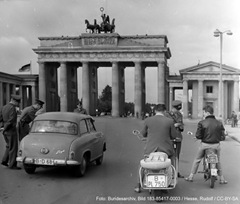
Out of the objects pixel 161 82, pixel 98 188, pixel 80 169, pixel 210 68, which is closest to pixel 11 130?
pixel 80 169

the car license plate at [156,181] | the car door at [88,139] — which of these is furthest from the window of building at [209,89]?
the car license plate at [156,181]

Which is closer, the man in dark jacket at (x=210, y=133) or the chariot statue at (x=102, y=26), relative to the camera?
the man in dark jacket at (x=210, y=133)

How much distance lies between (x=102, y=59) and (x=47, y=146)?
57.9m

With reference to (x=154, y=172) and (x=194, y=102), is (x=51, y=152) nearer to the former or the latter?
(x=154, y=172)

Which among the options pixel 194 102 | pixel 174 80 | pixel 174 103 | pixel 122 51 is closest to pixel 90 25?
pixel 122 51

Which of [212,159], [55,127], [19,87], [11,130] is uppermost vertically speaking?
[19,87]

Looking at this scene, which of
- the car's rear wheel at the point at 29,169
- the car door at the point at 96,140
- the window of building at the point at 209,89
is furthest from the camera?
the window of building at the point at 209,89

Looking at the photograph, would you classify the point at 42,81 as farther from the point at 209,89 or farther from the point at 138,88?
the point at 209,89

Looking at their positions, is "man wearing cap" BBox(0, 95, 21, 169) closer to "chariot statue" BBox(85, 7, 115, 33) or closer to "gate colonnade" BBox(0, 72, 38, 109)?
"gate colonnade" BBox(0, 72, 38, 109)

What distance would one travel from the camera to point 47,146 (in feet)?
27.1

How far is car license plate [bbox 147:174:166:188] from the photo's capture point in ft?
20.2

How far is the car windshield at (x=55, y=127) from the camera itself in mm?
8992

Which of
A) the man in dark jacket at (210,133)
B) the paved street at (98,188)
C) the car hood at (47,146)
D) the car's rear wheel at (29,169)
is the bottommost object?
the paved street at (98,188)

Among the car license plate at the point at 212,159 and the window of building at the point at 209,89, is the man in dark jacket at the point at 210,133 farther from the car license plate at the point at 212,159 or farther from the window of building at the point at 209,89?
the window of building at the point at 209,89
